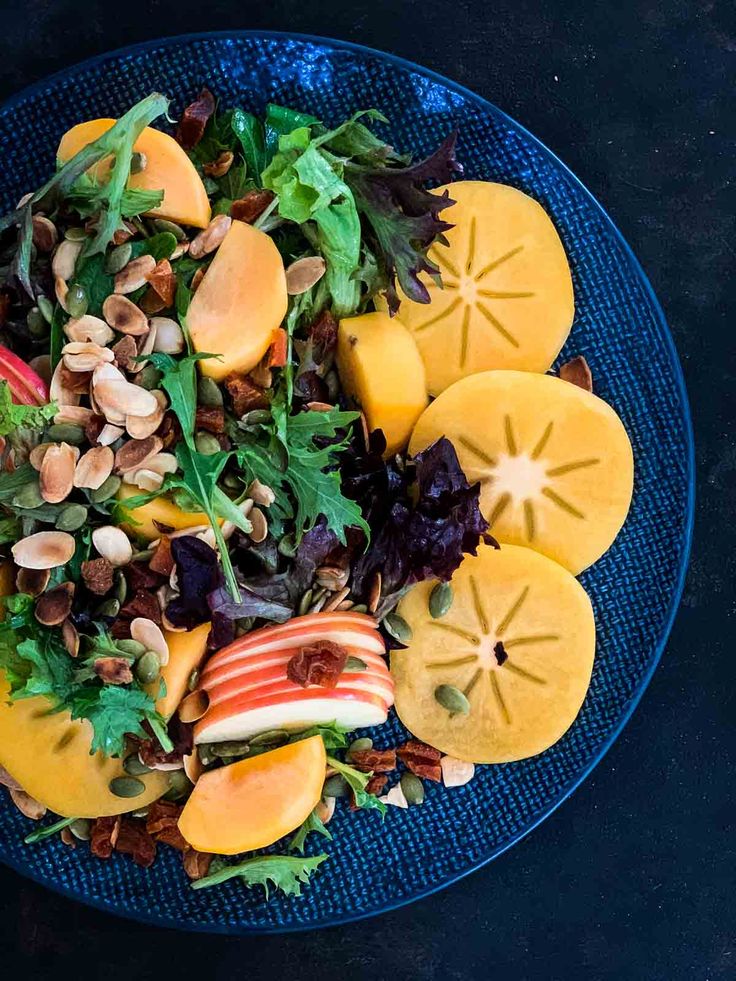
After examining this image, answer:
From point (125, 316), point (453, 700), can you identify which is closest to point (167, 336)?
point (125, 316)

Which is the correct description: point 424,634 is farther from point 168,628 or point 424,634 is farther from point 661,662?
point 661,662

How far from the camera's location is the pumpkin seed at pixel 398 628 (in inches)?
66.5

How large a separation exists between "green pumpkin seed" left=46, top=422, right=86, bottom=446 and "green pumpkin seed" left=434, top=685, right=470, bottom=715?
2.51ft

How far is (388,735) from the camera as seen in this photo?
177 centimetres

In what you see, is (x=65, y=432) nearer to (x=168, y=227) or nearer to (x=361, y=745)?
(x=168, y=227)

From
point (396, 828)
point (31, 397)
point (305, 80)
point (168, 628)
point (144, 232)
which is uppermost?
point (305, 80)

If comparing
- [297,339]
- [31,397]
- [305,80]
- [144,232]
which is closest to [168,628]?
[31,397]

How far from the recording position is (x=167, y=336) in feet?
4.83

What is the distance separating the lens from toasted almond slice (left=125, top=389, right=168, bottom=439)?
57.2 inches

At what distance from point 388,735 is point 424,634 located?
0.70 ft

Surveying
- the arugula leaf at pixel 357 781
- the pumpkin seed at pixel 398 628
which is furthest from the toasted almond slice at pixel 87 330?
the arugula leaf at pixel 357 781

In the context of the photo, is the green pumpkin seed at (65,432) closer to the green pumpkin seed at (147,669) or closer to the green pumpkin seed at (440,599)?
the green pumpkin seed at (147,669)

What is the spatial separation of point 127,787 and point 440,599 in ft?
2.06

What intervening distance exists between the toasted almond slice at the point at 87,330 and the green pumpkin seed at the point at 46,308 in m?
0.06
